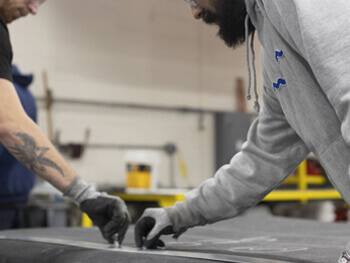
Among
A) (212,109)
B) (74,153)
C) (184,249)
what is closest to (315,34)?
(184,249)

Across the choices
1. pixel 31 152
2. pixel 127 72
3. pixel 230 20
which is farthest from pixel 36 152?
pixel 127 72

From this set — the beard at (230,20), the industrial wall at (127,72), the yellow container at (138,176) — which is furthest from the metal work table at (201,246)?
the industrial wall at (127,72)

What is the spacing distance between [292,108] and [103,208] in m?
0.53

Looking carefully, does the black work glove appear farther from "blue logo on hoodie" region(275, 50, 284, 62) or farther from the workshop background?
the workshop background

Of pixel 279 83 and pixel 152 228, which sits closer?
pixel 279 83

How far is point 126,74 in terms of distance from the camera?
193 inches

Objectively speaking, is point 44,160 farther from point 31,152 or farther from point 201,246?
point 201,246

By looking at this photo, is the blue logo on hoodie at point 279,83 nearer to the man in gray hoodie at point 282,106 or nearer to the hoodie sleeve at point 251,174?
the man in gray hoodie at point 282,106

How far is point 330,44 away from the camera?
2.11ft

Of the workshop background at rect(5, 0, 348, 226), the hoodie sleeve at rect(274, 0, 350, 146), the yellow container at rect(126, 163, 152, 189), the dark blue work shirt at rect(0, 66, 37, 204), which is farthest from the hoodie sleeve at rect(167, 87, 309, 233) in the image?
the workshop background at rect(5, 0, 348, 226)

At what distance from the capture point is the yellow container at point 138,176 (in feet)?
11.2

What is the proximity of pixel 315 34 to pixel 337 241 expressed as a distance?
82 centimetres

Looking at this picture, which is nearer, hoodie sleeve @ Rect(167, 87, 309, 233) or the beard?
the beard

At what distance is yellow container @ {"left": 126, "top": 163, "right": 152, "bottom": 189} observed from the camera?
342cm
